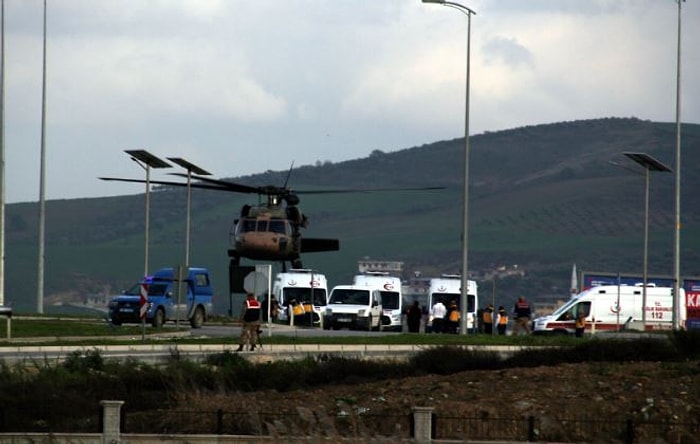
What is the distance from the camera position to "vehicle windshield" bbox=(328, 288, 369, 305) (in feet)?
216

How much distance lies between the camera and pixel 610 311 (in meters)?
64.3

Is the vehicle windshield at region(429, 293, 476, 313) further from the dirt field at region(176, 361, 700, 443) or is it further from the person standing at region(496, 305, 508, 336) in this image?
the dirt field at region(176, 361, 700, 443)

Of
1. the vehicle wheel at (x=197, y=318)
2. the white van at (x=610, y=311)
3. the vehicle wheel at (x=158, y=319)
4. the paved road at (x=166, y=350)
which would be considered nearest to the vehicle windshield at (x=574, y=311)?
the white van at (x=610, y=311)

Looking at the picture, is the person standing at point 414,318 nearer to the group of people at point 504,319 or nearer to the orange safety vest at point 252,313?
the group of people at point 504,319

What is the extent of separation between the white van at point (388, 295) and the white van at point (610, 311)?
6130 mm

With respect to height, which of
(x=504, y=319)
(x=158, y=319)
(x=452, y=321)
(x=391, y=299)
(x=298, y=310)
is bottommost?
(x=158, y=319)

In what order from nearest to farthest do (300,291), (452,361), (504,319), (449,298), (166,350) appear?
(452,361)
(166,350)
(504,319)
(449,298)
(300,291)

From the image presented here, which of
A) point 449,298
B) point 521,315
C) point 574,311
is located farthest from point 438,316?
point 521,315

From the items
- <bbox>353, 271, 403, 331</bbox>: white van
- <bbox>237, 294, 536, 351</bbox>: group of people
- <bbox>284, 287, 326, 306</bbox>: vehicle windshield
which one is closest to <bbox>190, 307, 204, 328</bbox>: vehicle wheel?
<bbox>237, 294, 536, 351</bbox>: group of people

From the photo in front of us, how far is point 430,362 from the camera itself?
3581 centimetres

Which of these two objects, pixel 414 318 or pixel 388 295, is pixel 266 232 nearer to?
pixel 388 295

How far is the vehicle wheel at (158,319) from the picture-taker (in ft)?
186

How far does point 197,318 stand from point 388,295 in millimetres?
13052

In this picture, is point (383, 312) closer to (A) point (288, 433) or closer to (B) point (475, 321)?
(B) point (475, 321)
